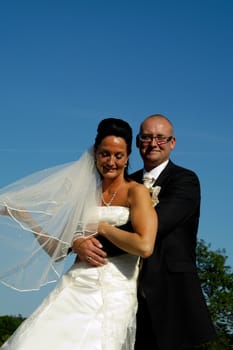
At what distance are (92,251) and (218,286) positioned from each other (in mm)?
42500

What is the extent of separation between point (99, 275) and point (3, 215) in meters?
1.17

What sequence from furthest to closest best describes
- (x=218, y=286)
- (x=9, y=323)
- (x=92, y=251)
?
(x=9, y=323) → (x=218, y=286) → (x=92, y=251)

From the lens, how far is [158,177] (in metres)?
7.89

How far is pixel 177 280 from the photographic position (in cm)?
747

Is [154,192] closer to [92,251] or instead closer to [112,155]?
[112,155]

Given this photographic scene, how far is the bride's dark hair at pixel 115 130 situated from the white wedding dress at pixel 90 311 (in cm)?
68

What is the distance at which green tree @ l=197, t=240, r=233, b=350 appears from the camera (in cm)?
4616

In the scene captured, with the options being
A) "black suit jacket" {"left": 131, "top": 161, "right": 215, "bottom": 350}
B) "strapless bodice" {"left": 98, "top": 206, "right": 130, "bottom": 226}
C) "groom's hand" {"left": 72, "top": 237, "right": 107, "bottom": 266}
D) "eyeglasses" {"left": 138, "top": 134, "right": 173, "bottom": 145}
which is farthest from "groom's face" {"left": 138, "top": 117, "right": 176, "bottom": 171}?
"groom's hand" {"left": 72, "top": 237, "right": 107, "bottom": 266}

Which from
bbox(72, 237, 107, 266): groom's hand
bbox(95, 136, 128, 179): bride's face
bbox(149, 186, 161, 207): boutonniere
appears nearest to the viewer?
bbox(72, 237, 107, 266): groom's hand

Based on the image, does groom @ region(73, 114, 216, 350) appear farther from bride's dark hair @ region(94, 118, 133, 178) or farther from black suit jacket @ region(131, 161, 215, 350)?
bride's dark hair @ region(94, 118, 133, 178)

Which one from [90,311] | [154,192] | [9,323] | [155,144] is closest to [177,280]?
[154,192]

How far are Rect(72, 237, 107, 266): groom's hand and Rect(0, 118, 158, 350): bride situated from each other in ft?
0.18

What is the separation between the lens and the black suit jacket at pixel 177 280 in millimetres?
7254

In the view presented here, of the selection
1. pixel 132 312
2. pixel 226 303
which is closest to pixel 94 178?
pixel 132 312
